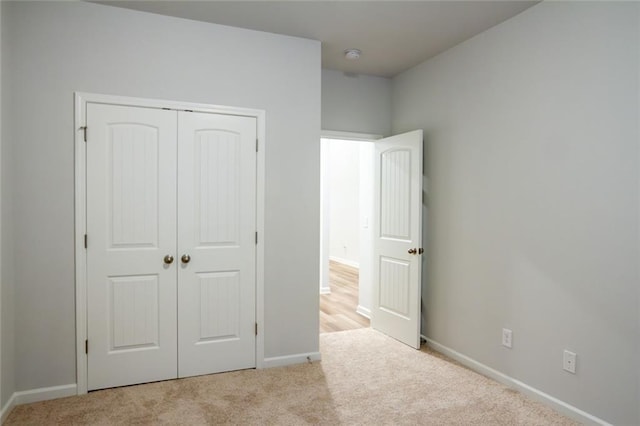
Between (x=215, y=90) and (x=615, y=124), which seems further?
(x=215, y=90)

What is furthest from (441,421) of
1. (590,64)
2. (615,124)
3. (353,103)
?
(353,103)

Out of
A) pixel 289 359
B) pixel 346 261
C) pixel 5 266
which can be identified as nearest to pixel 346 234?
pixel 346 261

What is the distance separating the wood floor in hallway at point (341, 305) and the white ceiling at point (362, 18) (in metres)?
2.84

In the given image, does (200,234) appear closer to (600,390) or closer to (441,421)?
(441,421)

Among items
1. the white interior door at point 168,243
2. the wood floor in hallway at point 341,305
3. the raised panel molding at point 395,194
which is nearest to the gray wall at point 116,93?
the white interior door at point 168,243

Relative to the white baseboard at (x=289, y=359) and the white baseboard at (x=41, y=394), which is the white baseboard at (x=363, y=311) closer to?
the white baseboard at (x=289, y=359)

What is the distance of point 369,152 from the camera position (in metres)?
4.75

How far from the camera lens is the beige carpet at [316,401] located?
250cm

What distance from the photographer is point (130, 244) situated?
293 centimetres

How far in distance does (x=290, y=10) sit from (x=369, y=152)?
2.16 meters

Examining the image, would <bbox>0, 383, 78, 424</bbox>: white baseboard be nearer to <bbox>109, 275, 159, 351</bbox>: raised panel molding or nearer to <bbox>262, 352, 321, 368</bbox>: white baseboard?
<bbox>109, 275, 159, 351</bbox>: raised panel molding

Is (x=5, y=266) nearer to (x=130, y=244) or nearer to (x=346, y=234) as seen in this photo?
(x=130, y=244)

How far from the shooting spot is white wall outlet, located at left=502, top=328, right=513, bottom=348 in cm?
301

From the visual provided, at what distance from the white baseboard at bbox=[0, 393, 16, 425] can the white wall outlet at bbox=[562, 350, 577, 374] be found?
347 cm
